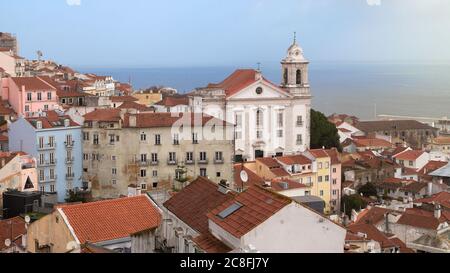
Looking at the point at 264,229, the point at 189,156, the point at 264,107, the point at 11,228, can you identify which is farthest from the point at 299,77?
the point at 264,229

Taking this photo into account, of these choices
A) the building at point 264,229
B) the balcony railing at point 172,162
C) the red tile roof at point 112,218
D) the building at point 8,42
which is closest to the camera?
the building at point 264,229

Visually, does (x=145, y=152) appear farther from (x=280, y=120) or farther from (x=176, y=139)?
(x=280, y=120)

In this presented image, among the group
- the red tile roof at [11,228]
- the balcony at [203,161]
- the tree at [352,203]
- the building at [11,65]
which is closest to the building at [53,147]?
the balcony at [203,161]

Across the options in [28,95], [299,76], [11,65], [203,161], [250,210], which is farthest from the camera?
[11,65]

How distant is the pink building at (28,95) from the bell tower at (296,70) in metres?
7.19

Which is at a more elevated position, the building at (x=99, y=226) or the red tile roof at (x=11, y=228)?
the building at (x=99, y=226)

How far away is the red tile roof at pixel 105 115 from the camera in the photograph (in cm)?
1421

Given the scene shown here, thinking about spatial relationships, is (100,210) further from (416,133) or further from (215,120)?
(416,133)

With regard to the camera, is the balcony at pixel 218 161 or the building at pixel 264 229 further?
the balcony at pixel 218 161

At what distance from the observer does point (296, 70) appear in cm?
2134

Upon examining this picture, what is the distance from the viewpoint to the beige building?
556 inches

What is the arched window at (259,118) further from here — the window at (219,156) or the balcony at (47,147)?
the balcony at (47,147)

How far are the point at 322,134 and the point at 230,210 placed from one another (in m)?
17.8
